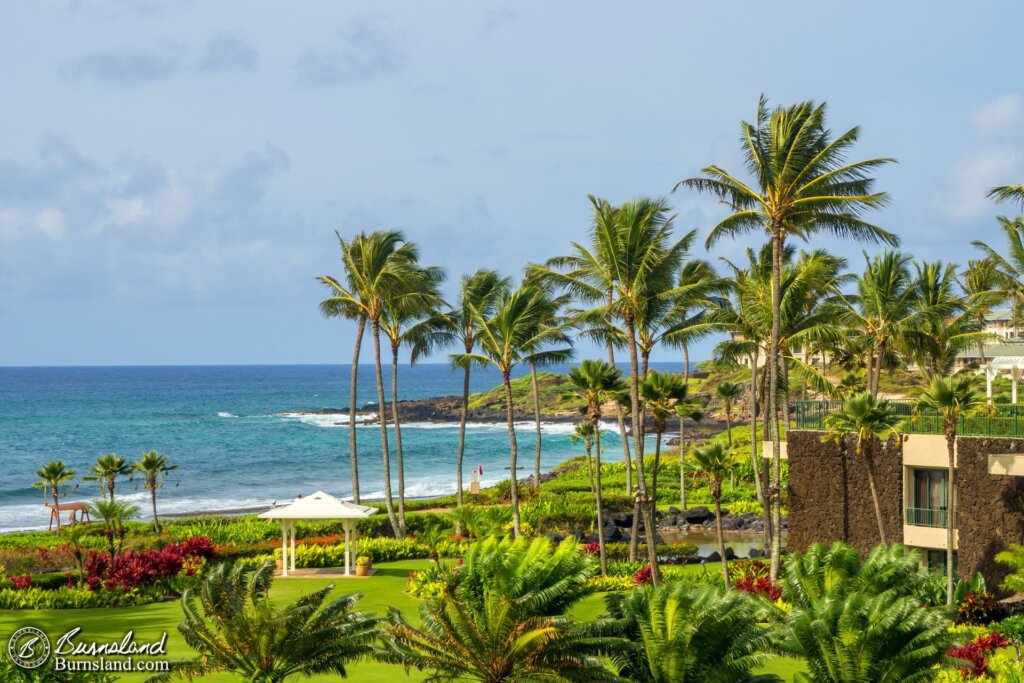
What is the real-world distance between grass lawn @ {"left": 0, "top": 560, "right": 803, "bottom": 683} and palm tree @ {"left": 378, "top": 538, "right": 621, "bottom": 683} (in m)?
1.88

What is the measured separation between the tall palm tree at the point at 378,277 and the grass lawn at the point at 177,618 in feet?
30.2

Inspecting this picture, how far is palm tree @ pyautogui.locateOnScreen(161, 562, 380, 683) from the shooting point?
16875mm

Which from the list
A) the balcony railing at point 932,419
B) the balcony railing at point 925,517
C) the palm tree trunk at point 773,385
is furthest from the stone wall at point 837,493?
the palm tree trunk at point 773,385

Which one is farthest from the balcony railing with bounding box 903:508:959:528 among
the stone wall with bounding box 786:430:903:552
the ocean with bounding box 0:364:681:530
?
the ocean with bounding box 0:364:681:530

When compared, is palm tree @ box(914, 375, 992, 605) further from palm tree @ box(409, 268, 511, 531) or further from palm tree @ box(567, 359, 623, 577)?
palm tree @ box(409, 268, 511, 531)

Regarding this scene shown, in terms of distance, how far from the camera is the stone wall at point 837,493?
101 feet

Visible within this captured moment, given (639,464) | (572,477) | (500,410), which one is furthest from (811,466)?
(500,410)

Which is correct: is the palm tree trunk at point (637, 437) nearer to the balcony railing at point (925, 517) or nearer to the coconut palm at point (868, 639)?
the balcony railing at point (925, 517)

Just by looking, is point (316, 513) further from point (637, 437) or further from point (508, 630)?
point (508, 630)

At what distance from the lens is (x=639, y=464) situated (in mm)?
30078

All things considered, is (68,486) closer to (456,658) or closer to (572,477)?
(572,477)

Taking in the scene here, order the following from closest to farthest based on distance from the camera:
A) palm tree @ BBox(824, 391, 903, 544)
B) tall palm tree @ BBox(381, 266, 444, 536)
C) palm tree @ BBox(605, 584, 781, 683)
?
palm tree @ BBox(605, 584, 781, 683), palm tree @ BBox(824, 391, 903, 544), tall palm tree @ BBox(381, 266, 444, 536)

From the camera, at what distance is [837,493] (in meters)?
32.0

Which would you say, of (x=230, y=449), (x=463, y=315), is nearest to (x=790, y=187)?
(x=463, y=315)
